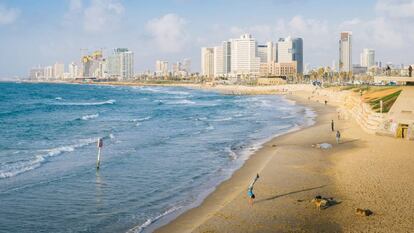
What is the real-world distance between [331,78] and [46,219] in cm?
16525

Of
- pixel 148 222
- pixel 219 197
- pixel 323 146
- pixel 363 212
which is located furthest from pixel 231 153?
pixel 363 212

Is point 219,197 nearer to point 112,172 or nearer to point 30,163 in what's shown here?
point 112,172

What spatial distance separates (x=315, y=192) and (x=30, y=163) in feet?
49.1

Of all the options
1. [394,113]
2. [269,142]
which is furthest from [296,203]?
[394,113]

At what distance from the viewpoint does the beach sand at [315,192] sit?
14766 mm

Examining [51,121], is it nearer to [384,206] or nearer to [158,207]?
[158,207]

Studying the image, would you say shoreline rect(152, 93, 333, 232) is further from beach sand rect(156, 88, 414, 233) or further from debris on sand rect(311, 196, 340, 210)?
debris on sand rect(311, 196, 340, 210)

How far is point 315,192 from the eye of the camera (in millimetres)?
18750

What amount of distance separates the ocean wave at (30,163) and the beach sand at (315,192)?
32.7 feet

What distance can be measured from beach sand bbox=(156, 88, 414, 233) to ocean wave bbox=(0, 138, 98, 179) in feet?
32.7

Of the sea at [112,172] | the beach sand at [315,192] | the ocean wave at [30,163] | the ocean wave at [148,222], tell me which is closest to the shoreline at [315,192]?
the beach sand at [315,192]

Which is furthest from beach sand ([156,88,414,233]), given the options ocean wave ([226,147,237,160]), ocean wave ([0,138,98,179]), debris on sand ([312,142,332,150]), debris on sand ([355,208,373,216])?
ocean wave ([0,138,98,179])

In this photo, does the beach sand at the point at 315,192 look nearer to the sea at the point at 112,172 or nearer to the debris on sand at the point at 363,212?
the debris on sand at the point at 363,212

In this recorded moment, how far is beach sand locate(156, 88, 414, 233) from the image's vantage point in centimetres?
1477
